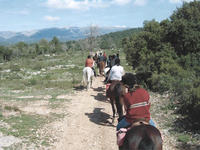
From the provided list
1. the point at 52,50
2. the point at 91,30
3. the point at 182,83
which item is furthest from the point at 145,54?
the point at 52,50

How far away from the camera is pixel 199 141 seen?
7.55 metres

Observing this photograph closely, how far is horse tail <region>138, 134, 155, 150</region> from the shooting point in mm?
4391

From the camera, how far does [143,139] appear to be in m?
4.42

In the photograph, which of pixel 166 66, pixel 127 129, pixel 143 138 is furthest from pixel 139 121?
pixel 166 66

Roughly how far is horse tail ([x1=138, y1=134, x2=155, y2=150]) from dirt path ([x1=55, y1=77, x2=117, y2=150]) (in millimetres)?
3173

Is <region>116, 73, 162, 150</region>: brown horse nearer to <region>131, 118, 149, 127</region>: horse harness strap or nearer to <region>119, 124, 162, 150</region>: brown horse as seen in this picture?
<region>119, 124, 162, 150</region>: brown horse

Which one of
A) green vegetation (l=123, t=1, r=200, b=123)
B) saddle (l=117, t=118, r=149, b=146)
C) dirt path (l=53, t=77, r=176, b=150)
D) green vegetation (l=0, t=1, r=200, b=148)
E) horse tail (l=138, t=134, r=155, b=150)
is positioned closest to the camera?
horse tail (l=138, t=134, r=155, b=150)

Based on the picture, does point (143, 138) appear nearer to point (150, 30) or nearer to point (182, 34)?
point (182, 34)

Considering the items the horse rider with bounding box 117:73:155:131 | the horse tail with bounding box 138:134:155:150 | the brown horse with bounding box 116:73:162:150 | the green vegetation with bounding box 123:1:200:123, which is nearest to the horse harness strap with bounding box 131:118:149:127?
the horse rider with bounding box 117:73:155:131

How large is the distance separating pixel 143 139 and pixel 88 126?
512 centimetres

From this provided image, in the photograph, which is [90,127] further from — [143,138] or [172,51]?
[172,51]

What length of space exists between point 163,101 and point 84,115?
13.4 feet

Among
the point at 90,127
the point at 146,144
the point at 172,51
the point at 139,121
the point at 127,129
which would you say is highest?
the point at 172,51

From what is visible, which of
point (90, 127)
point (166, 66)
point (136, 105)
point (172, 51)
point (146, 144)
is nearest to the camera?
point (146, 144)
